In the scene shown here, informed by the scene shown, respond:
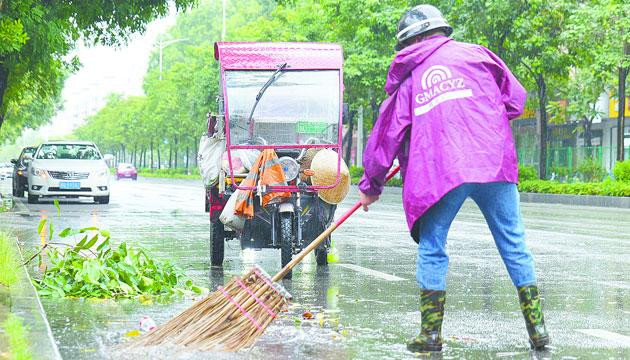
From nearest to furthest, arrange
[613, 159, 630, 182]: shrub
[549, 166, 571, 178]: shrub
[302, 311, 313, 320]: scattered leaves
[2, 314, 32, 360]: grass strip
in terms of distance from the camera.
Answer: [2, 314, 32, 360]: grass strip → [302, 311, 313, 320]: scattered leaves → [613, 159, 630, 182]: shrub → [549, 166, 571, 178]: shrub

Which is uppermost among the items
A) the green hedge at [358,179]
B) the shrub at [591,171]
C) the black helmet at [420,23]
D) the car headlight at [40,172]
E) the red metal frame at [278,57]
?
the red metal frame at [278,57]

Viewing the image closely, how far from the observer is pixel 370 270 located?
10.4 metres

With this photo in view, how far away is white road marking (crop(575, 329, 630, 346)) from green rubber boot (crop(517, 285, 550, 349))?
0.57 metres

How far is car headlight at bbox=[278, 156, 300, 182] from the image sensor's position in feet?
32.4

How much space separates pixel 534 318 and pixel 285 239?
4.19 m

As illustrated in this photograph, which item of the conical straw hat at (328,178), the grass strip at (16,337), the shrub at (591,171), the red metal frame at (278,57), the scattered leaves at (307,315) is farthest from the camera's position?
the shrub at (591,171)

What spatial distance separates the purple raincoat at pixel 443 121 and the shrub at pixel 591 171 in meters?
32.9

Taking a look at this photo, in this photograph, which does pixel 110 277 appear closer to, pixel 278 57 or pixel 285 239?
pixel 285 239

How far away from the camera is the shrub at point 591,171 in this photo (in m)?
37.7

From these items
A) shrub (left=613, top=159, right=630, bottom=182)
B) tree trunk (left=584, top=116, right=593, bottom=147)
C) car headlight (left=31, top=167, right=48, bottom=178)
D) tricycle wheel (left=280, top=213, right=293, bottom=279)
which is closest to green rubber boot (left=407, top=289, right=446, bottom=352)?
tricycle wheel (left=280, top=213, right=293, bottom=279)

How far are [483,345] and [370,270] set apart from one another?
4520 mm

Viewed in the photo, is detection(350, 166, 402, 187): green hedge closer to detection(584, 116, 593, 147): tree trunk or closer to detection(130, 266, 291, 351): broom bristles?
detection(584, 116, 593, 147): tree trunk

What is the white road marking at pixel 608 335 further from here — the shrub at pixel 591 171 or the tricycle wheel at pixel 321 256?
the shrub at pixel 591 171

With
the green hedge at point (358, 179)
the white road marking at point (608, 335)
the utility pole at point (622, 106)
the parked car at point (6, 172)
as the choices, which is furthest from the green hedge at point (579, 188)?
the parked car at point (6, 172)
